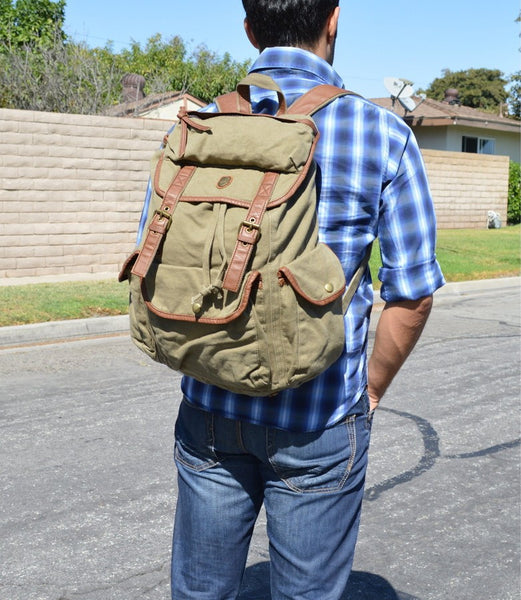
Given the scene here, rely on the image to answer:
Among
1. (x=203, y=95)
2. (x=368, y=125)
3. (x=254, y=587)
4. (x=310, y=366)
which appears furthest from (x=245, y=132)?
(x=203, y=95)

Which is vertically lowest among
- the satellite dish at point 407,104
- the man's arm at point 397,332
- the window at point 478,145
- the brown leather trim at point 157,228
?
the man's arm at point 397,332

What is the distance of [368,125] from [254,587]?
2258 mm

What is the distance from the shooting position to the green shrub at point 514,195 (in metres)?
26.7

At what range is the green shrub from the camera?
26672 mm

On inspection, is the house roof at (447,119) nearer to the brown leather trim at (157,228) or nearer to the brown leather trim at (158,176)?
the brown leather trim at (158,176)

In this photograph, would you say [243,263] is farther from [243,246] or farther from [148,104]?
[148,104]

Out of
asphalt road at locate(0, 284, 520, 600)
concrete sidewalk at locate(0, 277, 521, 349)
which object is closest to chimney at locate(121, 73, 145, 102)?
concrete sidewalk at locate(0, 277, 521, 349)

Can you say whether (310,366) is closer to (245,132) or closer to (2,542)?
(245,132)

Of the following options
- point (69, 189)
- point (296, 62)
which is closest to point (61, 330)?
point (69, 189)

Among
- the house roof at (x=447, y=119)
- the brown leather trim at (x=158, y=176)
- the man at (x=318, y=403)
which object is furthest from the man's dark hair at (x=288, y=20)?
the house roof at (x=447, y=119)

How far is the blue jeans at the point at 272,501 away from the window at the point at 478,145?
33417mm

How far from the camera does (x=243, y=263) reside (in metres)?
1.85

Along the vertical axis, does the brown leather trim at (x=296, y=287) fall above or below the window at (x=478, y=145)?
below

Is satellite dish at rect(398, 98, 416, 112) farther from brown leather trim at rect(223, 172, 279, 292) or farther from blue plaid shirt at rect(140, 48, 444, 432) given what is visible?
brown leather trim at rect(223, 172, 279, 292)
